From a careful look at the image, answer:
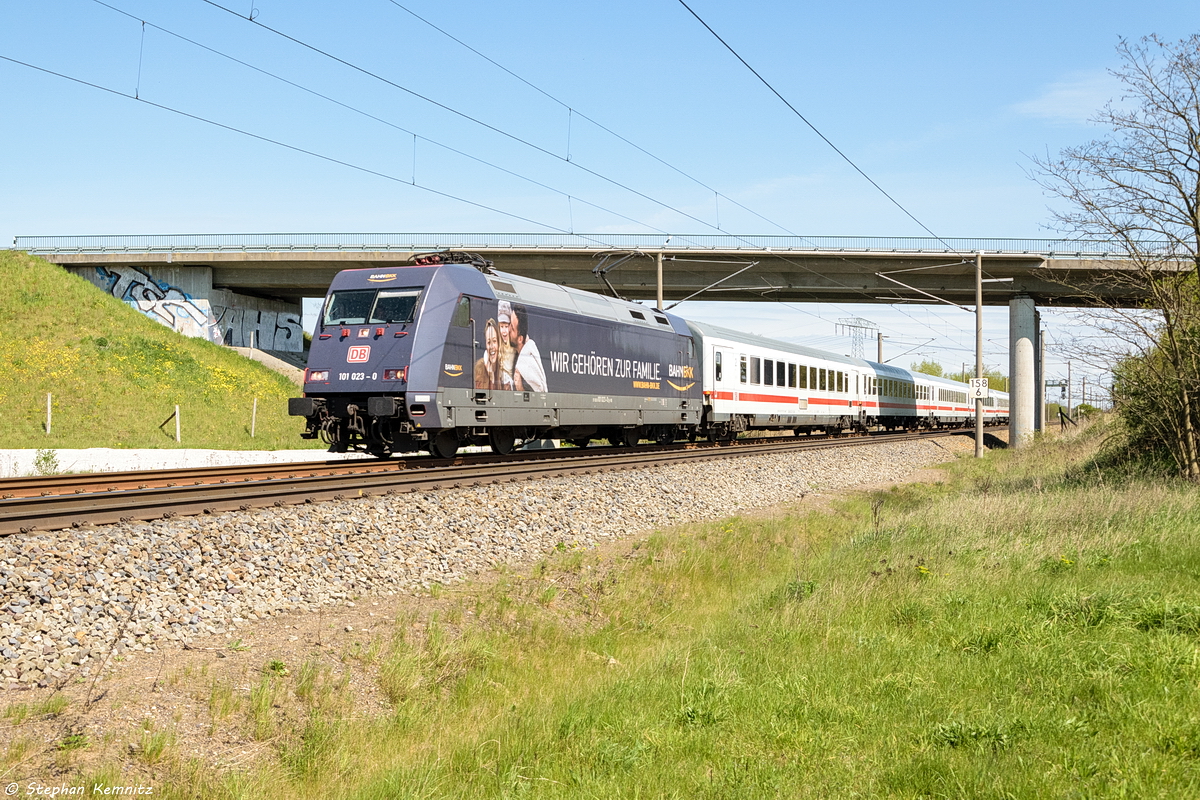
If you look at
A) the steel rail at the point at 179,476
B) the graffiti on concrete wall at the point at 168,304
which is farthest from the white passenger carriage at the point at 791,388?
the graffiti on concrete wall at the point at 168,304

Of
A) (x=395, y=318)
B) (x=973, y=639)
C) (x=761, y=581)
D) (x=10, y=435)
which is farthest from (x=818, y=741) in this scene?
(x=10, y=435)

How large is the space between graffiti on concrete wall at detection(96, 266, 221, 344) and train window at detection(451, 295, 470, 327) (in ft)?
105

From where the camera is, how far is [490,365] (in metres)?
17.6

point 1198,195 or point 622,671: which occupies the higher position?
point 1198,195

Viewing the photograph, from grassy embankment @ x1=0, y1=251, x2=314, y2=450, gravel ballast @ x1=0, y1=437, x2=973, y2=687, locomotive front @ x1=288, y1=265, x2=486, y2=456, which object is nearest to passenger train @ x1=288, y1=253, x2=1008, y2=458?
locomotive front @ x1=288, y1=265, x2=486, y2=456

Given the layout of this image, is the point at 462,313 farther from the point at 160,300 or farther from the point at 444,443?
the point at 160,300

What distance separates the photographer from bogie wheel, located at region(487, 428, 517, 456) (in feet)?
62.7

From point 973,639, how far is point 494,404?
1191 cm

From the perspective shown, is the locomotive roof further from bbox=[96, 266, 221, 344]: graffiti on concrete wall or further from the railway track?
bbox=[96, 266, 221, 344]: graffiti on concrete wall

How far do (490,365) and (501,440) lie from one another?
7.89 ft

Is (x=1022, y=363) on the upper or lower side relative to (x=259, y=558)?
upper

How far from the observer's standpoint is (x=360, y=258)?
140 feet

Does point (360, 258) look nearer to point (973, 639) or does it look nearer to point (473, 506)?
point (473, 506)

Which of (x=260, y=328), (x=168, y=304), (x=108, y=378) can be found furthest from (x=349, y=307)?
(x=260, y=328)
